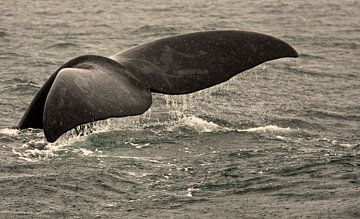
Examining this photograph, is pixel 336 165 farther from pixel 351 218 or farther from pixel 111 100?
pixel 111 100

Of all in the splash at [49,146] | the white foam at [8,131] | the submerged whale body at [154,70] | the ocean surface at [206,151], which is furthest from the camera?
the white foam at [8,131]

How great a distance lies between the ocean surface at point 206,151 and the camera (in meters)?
8.91

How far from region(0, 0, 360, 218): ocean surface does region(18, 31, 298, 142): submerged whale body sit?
0.98m

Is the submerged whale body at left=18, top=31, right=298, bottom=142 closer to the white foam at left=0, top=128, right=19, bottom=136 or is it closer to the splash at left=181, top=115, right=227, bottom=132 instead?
the white foam at left=0, top=128, right=19, bottom=136

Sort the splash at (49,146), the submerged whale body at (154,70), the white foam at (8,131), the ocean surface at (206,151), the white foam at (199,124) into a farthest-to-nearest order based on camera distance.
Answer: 1. the white foam at (199,124)
2. the white foam at (8,131)
3. the splash at (49,146)
4. the ocean surface at (206,151)
5. the submerged whale body at (154,70)

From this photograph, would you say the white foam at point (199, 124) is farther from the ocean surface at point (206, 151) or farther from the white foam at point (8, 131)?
the white foam at point (8, 131)

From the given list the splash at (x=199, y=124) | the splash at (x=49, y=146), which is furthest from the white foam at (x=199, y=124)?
the splash at (x=49, y=146)

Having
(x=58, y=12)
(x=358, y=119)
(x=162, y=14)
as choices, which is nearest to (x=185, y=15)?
(x=162, y=14)

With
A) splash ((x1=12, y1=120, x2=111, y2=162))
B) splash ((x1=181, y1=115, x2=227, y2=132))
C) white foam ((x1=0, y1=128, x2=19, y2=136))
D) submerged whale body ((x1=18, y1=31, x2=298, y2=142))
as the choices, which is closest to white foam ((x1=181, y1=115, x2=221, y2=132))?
splash ((x1=181, y1=115, x2=227, y2=132))

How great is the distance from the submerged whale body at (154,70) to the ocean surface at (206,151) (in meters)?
0.98

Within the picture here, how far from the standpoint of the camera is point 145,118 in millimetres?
13352

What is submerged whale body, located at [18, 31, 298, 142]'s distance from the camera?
8173mm

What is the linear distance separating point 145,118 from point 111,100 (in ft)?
17.0

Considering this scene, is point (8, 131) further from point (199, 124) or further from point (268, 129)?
point (268, 129)
